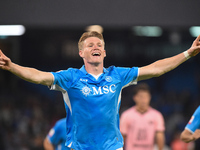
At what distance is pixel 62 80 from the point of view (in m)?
3.93

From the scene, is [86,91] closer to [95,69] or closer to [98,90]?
[98,90]

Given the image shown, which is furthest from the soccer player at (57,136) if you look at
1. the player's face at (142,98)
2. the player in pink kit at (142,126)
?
the player's face at (142,98)

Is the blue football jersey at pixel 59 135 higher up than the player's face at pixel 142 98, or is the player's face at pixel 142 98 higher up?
the player's face at pixel 142 98

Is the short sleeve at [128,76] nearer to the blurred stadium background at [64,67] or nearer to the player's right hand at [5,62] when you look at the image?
the player's right hand at [5,62]

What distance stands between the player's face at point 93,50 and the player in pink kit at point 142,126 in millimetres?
3091

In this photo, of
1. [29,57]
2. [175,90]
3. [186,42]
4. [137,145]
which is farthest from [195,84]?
[137,145]

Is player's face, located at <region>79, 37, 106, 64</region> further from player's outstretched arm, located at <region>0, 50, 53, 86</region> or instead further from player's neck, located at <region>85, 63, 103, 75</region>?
player's outstretched arm, located at <region>0, 50, 53, 86</region>

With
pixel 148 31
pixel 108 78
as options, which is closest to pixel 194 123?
pixel 108 78

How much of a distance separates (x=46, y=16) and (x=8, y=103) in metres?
7.76

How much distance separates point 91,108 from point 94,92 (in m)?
0.17

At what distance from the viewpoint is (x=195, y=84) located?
47.9 ft

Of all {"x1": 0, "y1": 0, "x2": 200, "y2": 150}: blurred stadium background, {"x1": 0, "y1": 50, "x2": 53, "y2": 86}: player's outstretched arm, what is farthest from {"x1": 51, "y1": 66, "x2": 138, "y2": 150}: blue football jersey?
{"x1": 0, "y1": 0, "x2": 200, "y2": 150}: blurred stadium background

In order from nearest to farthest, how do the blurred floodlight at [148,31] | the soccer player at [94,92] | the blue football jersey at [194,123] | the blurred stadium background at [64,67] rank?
the soccer player at [94,92] < the blue football jersey at [194,123] < the blurred stadium background at [64,67] < the blurred floodlight at [148,31]

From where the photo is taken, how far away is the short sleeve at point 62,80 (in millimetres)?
3896
